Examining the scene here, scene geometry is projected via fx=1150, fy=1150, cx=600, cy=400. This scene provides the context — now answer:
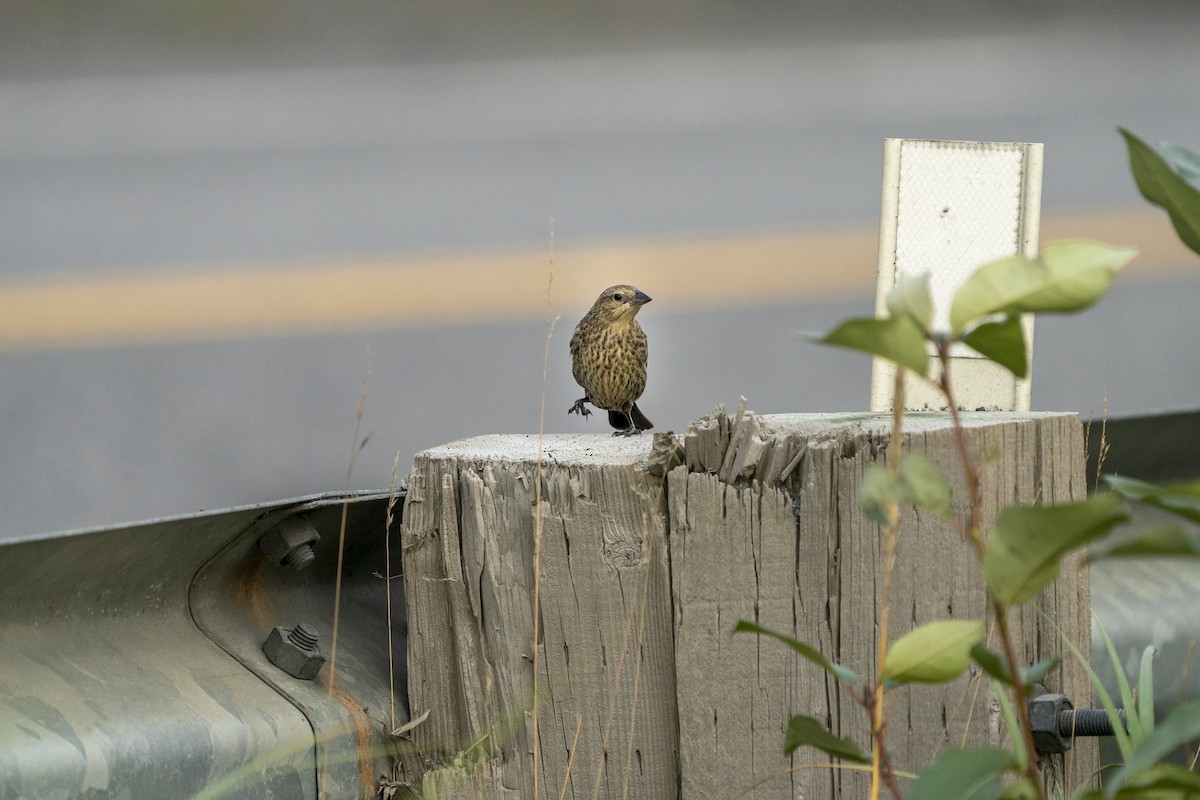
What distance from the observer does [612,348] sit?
9.18ft

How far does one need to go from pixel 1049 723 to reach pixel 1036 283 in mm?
903

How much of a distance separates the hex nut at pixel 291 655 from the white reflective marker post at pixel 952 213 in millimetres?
832

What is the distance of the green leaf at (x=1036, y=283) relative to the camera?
56 cm

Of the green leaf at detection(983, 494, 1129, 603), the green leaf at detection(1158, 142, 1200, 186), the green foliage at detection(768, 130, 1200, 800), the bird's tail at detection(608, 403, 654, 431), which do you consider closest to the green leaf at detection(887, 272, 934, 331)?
the green foliage at detection(768, 130, 1200, 800)

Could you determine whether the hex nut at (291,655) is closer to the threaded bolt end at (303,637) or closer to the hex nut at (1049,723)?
the threaded bolt end at (303,637)

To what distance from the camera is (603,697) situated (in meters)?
1.42

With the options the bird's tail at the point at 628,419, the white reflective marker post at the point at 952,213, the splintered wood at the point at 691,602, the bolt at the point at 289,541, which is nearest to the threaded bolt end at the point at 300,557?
the bolt at the point at 289,541

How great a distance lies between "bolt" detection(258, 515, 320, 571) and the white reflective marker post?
80 centimetres

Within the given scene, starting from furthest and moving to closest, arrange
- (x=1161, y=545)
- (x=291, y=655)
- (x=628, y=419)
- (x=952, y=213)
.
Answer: (x=628, y=419) < (x=952, y=213) < (x=291, y=655) < (x=1161, y=545)

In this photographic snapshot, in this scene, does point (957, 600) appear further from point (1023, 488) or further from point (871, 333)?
point (871, 333)

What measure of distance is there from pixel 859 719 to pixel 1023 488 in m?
0.34

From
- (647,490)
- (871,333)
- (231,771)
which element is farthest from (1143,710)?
(231,771)

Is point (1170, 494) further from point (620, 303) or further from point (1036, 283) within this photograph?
point (620, 303)

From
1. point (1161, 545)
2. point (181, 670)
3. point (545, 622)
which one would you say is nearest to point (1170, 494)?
point (1161, 545)
